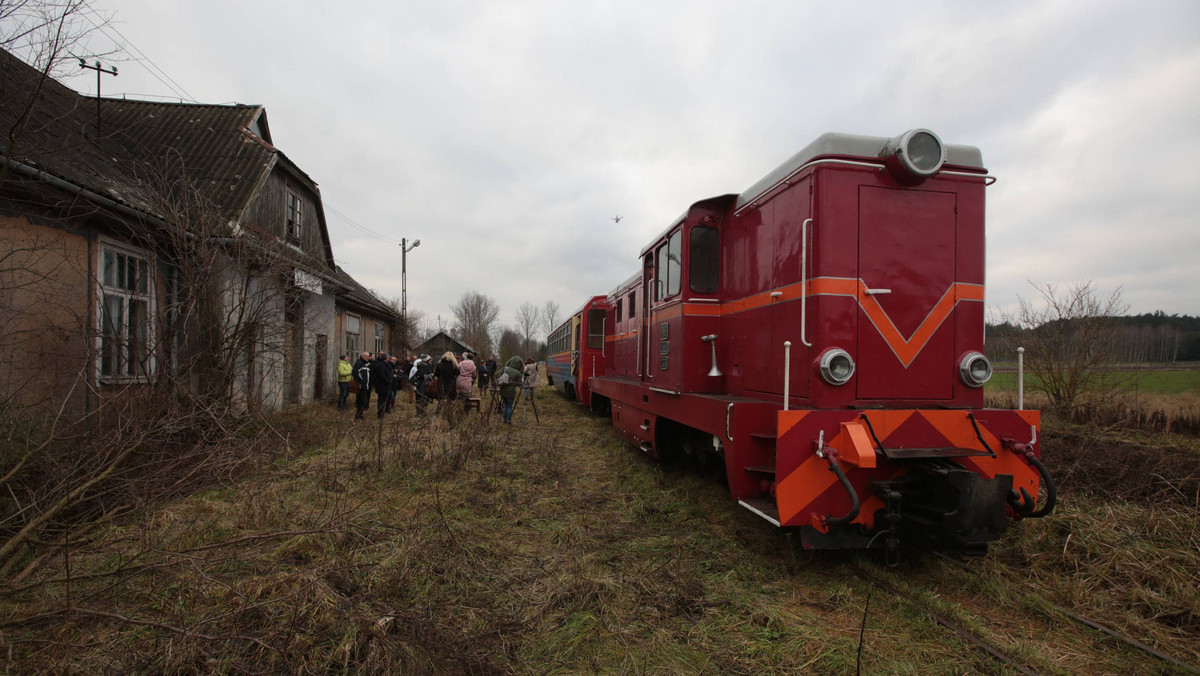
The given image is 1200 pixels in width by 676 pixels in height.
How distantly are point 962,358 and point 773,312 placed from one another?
4.93 feet

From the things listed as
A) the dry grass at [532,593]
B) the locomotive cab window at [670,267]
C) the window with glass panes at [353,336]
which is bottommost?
the dry grass at [532,593]

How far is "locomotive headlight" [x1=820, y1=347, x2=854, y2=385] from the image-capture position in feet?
13.3

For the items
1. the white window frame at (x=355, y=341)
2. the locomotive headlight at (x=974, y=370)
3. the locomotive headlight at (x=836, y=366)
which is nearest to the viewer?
the locomotive headlight at (x=836, y=366)

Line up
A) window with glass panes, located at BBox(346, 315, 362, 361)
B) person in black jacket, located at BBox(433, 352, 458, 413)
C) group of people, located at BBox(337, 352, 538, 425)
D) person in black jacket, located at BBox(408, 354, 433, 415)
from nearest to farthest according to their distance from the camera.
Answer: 1. group of people, located at BBox(337, 352, 538, 425)
2. person in black jacket, located at BBox(433, 352, 458, 413)
3. person in black jacket, located at BBox(408, 354, 433, 415)
4. window with glass panes, located at BBox(346, 315, 362, 361)

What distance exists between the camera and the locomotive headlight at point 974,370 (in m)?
4.34

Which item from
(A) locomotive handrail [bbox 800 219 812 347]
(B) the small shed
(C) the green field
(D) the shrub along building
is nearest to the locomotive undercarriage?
(A) locomotive handrail [bbox 800 219 812 347]

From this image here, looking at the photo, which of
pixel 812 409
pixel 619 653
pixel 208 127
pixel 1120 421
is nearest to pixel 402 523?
pixel 619 653

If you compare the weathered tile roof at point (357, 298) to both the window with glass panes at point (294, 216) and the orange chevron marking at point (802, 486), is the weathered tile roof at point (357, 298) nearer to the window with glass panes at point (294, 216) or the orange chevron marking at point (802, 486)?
the window with glass panes at point (294, 216)

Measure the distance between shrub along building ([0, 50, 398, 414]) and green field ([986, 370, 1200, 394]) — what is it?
631 inches

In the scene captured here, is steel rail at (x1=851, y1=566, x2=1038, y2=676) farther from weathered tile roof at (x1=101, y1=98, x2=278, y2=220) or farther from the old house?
the old house

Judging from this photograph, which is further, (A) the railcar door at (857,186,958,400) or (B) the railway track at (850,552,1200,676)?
(A) the railcar door at (857,186,958,400)

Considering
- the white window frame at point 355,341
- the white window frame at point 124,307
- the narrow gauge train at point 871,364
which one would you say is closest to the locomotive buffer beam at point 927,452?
the narrow gauge train at point 871,364

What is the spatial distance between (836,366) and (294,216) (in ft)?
48.0

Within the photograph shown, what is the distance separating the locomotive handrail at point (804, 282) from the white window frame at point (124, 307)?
7.36 metres
